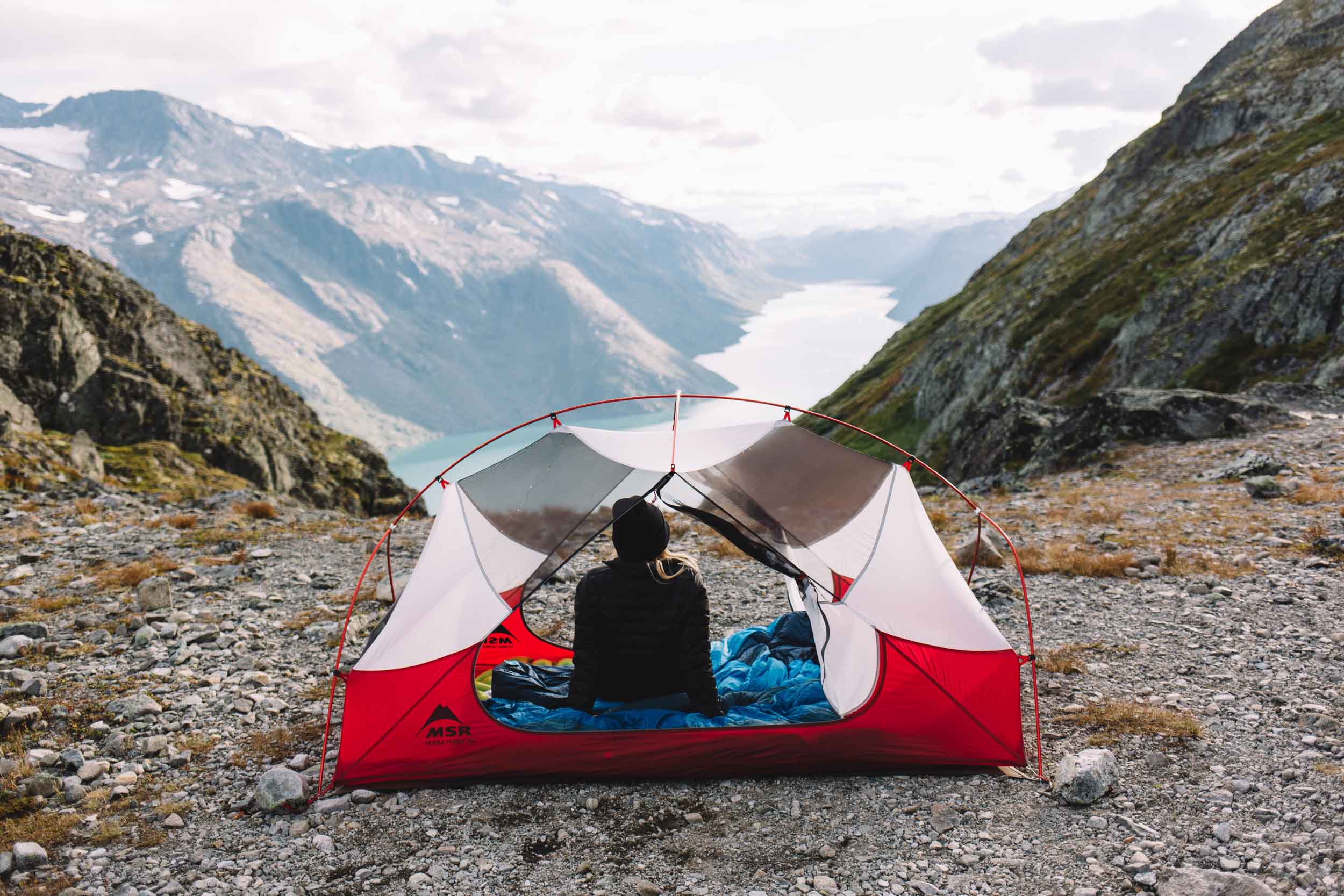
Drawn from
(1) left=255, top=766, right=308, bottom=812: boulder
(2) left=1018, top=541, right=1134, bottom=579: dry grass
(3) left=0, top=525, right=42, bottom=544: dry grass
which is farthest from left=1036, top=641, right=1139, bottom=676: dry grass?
(3) left=0, top=525, right=42, bottom=544: dry grass

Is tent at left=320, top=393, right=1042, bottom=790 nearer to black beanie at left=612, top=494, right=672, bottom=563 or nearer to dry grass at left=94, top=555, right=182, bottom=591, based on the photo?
black beanie at left=612, top=494, right=672, bottom=563

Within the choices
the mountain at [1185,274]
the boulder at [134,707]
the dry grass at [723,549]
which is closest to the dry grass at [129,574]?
the boulder at [134,707]

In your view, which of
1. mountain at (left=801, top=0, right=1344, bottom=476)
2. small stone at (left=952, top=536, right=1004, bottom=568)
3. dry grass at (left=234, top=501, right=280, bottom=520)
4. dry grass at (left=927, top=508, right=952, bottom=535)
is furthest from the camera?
mountain at (left=801, top=0, right=1344, bottom=476)

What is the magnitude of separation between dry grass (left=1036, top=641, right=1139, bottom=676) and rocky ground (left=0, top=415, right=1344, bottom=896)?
0.04m

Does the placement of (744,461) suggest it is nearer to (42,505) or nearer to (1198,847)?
(1198,847)

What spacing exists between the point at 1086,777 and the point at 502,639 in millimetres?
6386

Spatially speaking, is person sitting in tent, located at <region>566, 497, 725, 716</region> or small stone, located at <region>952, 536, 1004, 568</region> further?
small stone, located at <region>952, 536, 1004, 568</region>

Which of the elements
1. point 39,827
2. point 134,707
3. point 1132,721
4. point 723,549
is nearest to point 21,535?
point 134,707

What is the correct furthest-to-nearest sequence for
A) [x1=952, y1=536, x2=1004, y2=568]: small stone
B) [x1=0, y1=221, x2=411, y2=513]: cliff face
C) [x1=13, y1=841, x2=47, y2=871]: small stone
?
[x1=0, y1=221, x2=411, y2=513]: cliff face, [x1=952, y1=536, x2=1004, y2=568]: small stone, [x1=13, y1=841, x2=47, y2=871]: small stone

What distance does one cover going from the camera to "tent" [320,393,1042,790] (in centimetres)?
700

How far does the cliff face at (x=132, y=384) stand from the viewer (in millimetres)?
27266

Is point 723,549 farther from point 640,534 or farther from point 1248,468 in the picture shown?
point 1248,468

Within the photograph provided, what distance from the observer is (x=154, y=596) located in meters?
10.9

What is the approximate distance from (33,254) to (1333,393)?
43.8 meters
